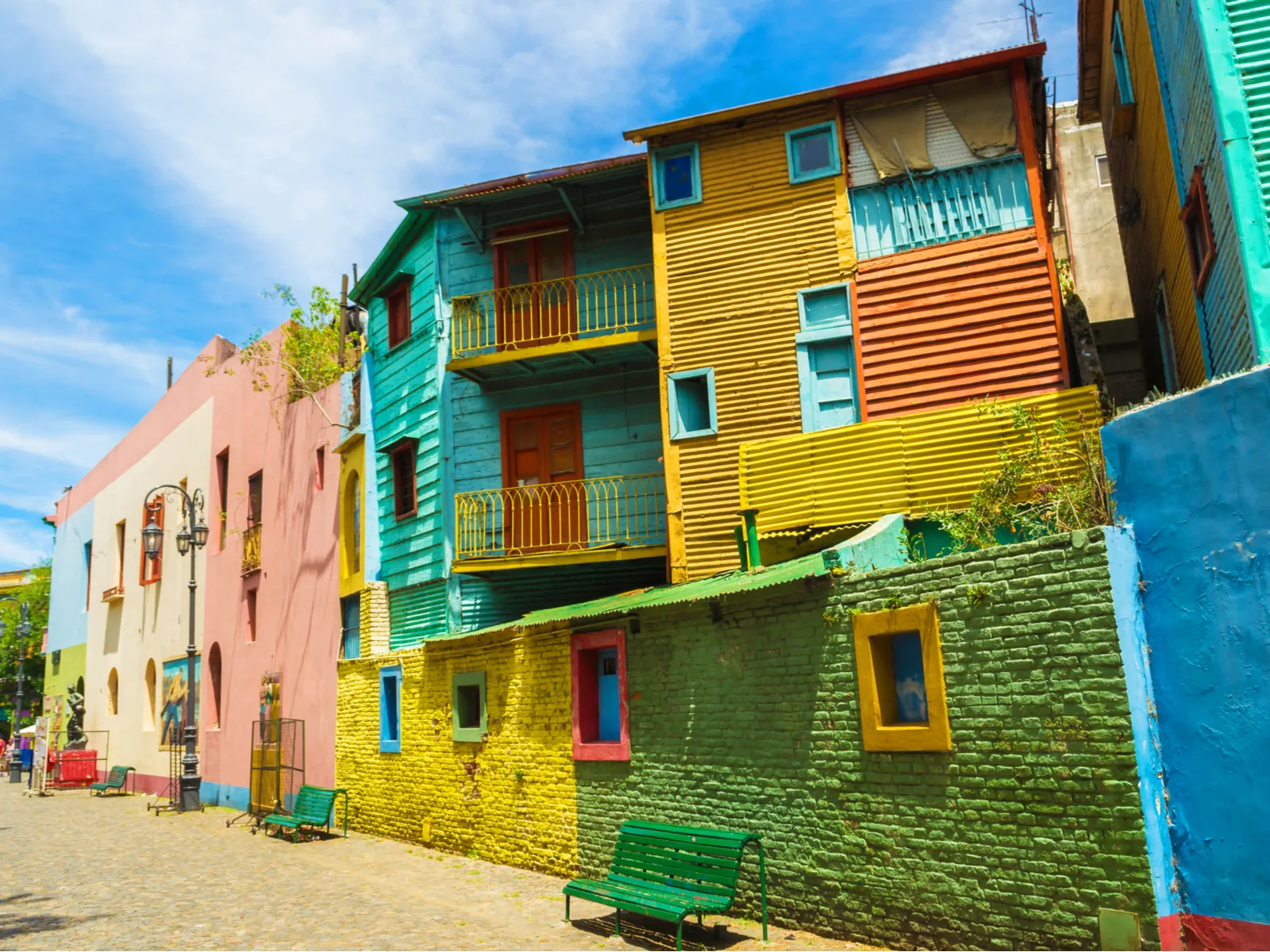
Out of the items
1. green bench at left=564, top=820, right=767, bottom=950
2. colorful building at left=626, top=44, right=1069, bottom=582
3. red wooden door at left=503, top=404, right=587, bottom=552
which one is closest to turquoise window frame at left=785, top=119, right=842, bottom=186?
colorful building at left=626, top=44, right=1069, bottom=582

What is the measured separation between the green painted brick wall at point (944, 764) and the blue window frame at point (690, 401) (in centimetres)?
442

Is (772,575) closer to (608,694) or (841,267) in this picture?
(608,694)

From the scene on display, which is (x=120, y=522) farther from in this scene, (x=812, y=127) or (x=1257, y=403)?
(x=1257, y=403)

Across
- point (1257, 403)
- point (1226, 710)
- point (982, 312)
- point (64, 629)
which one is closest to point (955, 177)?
point (982, 312)

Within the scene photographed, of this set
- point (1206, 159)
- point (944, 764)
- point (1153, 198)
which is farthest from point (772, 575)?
point (1153, 198)

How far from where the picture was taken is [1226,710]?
6.07 m

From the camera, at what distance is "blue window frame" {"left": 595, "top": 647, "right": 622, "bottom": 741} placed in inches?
454

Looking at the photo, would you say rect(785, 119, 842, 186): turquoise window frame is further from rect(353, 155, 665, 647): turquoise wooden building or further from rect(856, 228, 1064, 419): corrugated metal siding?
rect(353, 155, 665, 647): turquoise wooden building

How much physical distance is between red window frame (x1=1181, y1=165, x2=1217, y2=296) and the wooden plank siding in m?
10.9

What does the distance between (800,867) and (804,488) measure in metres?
4.92

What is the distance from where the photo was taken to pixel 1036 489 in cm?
1020

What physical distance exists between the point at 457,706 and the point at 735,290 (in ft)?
22.3

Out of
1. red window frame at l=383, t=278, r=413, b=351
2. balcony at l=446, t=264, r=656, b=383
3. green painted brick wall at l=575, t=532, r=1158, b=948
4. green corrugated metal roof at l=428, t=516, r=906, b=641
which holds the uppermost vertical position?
red window frame at l=383, t=278, r=413, b=351

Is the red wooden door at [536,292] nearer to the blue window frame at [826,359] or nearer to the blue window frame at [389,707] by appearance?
the blue window frame at [826,359]
